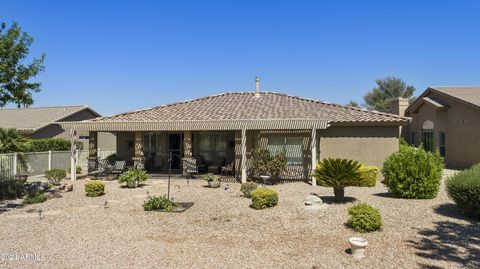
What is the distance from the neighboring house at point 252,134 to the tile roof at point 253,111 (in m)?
0.05

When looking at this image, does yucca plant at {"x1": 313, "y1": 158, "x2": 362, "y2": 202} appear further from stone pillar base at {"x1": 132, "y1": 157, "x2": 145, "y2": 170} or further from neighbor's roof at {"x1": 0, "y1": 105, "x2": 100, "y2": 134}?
neighbor's roof at {"x1": 0, "y1": 105, "x2": 100, "y2": 134}

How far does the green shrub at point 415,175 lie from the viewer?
40.4ft

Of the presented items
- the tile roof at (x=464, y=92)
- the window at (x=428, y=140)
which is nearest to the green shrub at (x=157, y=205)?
the tile roof at (x=464, y=92)

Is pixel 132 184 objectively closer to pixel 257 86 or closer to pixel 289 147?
pixel 289 147

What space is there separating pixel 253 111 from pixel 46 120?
22.0 m

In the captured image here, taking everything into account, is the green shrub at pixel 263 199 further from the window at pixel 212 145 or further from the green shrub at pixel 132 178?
the window at pixel 212 145

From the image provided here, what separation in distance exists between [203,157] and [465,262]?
52.8 ft

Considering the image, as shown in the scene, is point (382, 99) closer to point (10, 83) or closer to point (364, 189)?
point (364, 189)

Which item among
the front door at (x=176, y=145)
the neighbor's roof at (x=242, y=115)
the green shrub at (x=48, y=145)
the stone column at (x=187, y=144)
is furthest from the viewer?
the green shrub at (x=48, y=145)

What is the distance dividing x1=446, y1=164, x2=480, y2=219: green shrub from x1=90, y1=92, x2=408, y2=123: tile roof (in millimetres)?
7793

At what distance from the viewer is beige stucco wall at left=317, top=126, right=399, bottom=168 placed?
60.5 feet

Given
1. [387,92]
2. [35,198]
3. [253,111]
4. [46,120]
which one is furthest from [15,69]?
[387,92]

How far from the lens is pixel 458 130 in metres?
23.8

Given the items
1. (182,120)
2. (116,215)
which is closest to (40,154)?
(182,120)
